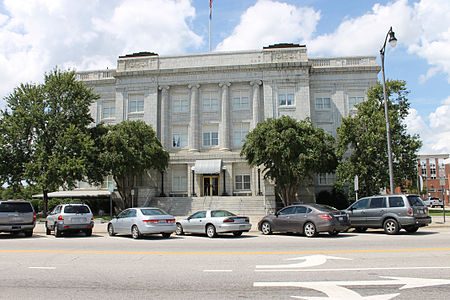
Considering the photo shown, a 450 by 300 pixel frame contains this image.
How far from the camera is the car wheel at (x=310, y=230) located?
15740 mm

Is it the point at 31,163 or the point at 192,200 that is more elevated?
the point at 31,163

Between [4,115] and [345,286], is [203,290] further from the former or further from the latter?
[4,115]

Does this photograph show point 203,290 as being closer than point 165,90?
Yes

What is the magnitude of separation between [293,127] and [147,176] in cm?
1673

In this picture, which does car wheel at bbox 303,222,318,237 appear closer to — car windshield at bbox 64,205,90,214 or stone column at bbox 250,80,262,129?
car windshield at bbox 64,205,90,214

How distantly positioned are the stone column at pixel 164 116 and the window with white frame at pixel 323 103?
1641 centimetres

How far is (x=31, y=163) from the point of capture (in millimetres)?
29594

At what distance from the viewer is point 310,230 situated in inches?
626

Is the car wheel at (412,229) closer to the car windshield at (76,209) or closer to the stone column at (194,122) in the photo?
the car windshield at (76,209)

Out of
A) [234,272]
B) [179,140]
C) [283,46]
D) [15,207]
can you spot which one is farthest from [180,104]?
[234,272]

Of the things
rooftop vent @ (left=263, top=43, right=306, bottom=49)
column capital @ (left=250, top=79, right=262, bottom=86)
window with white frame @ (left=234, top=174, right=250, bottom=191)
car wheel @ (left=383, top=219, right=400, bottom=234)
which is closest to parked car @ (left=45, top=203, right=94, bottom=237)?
car wheel @ (left=383, top=219, right=400, bottom=234)

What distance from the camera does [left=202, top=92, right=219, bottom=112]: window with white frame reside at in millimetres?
39469

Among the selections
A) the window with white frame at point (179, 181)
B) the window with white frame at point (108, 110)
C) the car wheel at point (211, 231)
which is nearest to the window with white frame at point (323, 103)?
the window with white frame at point (179, 181)

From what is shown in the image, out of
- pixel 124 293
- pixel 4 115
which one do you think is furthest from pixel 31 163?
pixel 124 293
